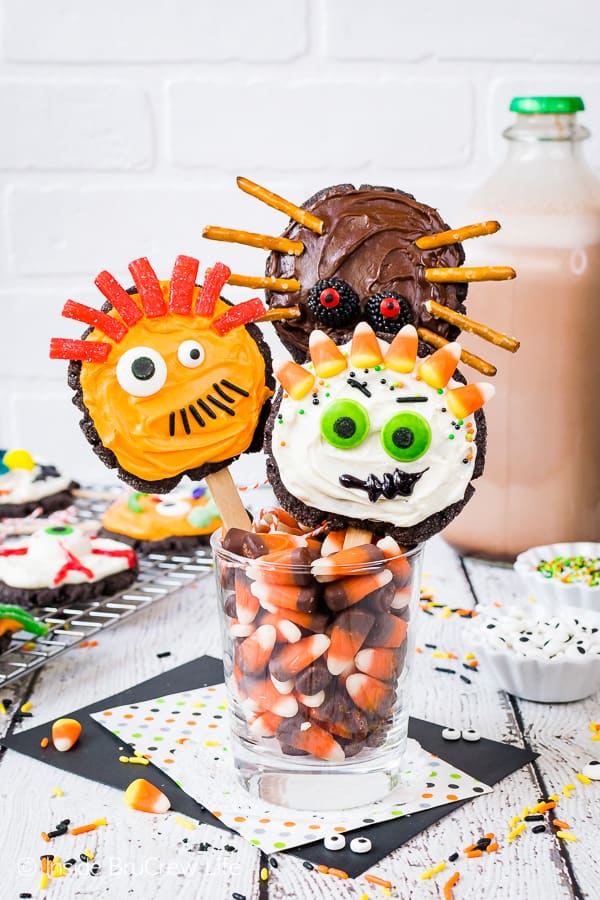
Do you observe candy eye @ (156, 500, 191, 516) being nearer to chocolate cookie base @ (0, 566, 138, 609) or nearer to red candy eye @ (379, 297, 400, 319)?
chocolate cookie base @ (0, 566, 138, 609)

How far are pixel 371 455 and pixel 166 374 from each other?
172 millimetres

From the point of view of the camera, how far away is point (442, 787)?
2.79ft

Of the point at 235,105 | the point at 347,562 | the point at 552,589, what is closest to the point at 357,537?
the point at 347,562

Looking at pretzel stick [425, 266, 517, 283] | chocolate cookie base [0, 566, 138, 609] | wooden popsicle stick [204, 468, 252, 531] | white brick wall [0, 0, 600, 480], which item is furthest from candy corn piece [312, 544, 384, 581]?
white brick wall [0, 0, 600, 480]

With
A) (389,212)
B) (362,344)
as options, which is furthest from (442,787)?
(389,212)

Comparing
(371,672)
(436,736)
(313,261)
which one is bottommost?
(436,736)

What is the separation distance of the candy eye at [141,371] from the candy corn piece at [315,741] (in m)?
0.28

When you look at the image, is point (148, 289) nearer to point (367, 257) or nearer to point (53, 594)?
point (367, 257)

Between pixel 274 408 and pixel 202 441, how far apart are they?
71 mm

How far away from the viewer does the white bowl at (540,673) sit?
993 mm

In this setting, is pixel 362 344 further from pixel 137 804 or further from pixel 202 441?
pixel 137 804

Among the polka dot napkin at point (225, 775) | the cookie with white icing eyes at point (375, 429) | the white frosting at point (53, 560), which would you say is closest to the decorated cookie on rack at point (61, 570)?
the white frosting at point (53, 560)

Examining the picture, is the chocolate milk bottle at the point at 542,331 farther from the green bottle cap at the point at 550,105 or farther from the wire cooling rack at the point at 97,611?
the wire cooling rack at the point at 97,611

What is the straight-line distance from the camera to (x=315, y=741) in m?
0.81
